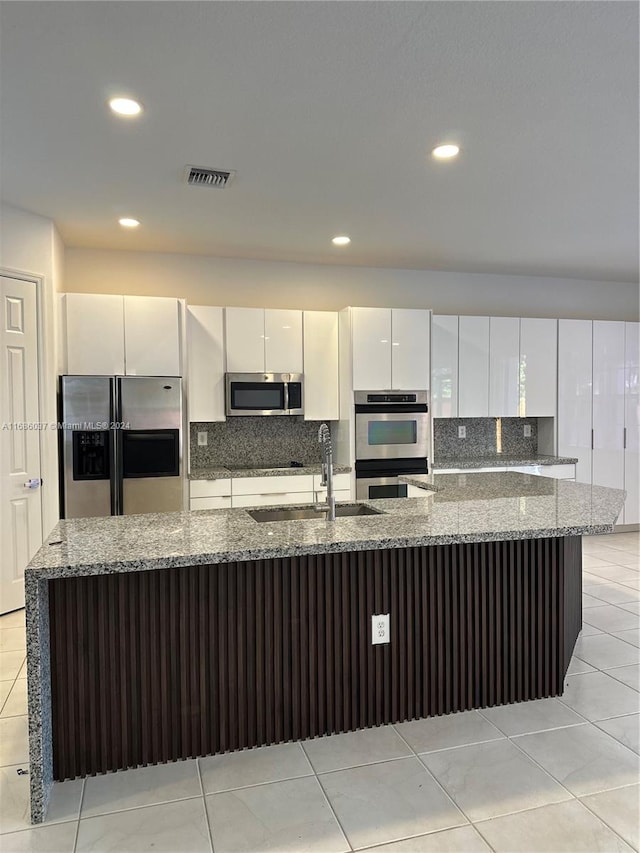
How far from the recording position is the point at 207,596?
2277 mm

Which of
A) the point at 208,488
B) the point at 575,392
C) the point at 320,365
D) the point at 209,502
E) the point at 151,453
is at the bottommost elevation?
the point at 209,502

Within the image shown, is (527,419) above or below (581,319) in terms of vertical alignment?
below

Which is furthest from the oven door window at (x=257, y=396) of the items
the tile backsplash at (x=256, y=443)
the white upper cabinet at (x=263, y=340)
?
the tile backsplash at (x=256, y=443)

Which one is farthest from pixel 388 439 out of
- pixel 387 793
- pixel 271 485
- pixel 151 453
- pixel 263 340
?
pixel 387 793

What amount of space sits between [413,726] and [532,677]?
0.63 metres

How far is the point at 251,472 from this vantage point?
475cm

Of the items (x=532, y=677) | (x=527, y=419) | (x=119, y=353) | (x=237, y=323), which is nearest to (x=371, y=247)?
(x=237, y=323)

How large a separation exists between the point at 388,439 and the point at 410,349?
814 mm

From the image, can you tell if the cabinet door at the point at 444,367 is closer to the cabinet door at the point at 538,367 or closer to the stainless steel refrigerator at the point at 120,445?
the cabinet door at the point at 538,367

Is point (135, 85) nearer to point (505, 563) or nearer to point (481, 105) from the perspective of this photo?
point (481, 105)

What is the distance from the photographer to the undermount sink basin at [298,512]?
111 inches

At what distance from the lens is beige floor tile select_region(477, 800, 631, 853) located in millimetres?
1788

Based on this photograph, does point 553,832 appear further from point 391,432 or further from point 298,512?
point 391,432

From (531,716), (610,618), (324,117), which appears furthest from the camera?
(610,618)
